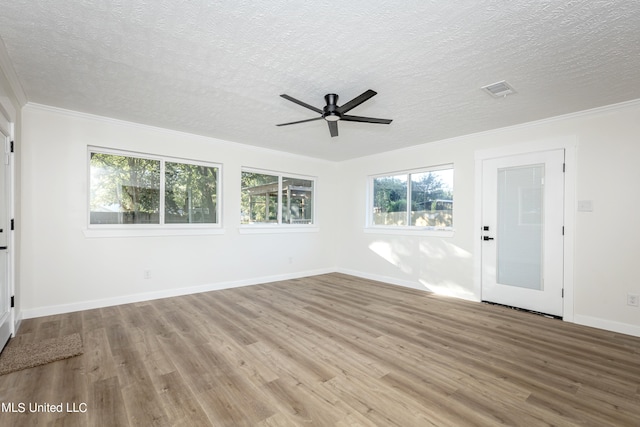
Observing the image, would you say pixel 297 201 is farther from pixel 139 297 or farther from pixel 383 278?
pixel 139 297

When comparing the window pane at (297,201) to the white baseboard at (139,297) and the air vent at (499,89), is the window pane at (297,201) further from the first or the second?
the air vent at (499,89)

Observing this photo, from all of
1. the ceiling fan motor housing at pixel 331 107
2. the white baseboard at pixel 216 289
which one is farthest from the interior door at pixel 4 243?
the ceiling fan motor housing at pixel 331 107

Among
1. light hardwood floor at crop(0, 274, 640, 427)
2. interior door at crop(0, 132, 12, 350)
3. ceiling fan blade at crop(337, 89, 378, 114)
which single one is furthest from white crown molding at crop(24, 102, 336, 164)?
ceiling fan blade at crop(337, 89, 378, 114)

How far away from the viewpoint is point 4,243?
114 inches

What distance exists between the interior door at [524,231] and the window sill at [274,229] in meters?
3.21

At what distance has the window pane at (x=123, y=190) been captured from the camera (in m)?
4.01

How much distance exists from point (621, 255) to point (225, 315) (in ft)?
14.9

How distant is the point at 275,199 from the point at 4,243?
3731 mm

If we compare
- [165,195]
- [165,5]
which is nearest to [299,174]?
[165,195]

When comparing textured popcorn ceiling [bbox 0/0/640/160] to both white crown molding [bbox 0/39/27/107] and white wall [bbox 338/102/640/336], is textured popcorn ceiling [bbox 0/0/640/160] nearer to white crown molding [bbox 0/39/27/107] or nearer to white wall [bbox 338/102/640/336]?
white crown molding [bbox 0/39/27/107]

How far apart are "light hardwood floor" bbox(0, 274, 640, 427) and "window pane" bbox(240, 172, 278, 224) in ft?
6.64

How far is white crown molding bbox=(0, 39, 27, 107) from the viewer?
7.83 feet

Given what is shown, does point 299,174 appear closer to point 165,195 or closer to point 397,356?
point 165,195

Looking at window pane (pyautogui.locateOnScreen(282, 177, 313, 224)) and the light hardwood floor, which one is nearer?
the light hardwood floor
